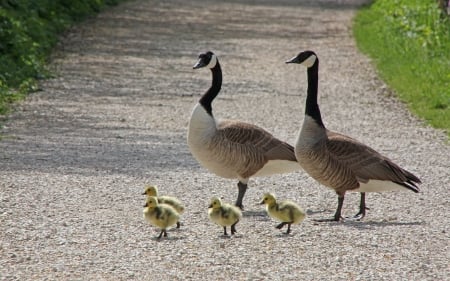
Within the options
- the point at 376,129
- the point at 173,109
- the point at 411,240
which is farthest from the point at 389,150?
the point at 411,240

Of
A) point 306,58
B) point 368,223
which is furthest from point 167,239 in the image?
point 306,58

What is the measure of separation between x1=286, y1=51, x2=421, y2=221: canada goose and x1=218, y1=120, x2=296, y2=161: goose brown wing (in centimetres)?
59

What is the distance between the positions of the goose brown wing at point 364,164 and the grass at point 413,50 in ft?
20.2

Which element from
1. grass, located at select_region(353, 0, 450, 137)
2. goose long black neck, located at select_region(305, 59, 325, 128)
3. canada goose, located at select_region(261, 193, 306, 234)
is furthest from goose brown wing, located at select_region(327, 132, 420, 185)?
grass, located at select_region(353, 0, 450, 137)

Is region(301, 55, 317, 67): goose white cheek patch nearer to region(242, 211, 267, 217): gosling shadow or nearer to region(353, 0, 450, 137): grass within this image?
region(242, 211, 267, 217): gosling shadow

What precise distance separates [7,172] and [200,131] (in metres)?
2.77

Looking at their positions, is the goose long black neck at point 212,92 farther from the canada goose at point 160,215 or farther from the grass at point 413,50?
the grass at point 413,50

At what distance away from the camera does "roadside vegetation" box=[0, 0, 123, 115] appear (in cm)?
1967

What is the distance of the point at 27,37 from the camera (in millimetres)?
23750

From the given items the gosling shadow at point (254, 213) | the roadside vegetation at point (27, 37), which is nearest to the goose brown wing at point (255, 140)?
the gosling shadow at point (254, 213)

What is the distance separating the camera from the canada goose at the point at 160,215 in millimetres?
9422

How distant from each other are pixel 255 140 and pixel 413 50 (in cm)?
1406

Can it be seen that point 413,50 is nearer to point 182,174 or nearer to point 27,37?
point 27,37

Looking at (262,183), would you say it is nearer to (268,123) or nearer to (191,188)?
(191,188)
